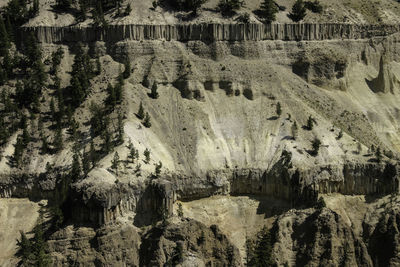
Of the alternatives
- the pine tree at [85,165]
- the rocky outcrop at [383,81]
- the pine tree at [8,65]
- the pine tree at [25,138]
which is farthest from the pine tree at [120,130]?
the rocky outcrop at [383,81]

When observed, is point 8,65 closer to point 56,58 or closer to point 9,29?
point 56,58

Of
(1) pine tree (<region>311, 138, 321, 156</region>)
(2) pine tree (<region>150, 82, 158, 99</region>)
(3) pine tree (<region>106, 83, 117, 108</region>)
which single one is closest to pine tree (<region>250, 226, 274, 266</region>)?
(1) pine tree (<region>311, 138, 321, 156</region>)

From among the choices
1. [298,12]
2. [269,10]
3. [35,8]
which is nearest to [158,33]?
[269,10]

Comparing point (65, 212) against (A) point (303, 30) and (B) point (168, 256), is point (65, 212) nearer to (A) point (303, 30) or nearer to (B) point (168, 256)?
(B) point (168, 256)

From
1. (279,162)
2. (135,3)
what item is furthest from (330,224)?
(135,3)

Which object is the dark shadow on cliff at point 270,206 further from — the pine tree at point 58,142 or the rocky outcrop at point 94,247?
the pine tree at point 58,142

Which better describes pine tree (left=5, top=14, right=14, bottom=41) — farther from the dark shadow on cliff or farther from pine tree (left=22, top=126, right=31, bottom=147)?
the dark shadow on cliff
